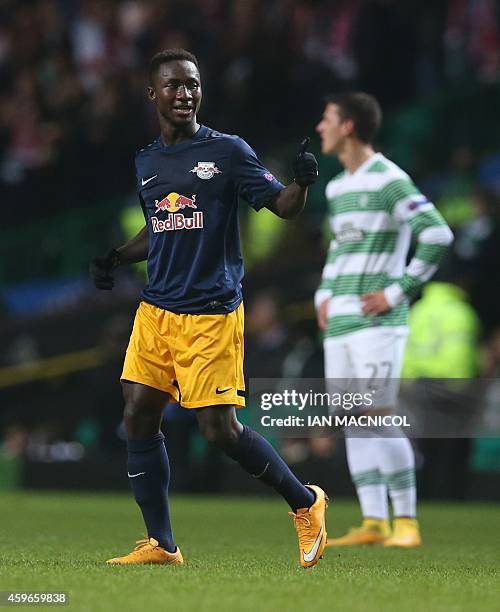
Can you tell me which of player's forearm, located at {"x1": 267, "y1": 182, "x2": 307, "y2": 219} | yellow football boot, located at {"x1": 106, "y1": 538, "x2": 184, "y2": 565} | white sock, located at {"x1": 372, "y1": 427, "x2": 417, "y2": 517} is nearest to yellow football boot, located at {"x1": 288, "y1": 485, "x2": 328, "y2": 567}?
yellow football boot, located at {"x1": 106, "y1": 538, "x2": 184, "y2": 565}

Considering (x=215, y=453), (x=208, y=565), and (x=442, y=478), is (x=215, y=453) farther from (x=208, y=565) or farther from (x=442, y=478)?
(x=208, y=565)

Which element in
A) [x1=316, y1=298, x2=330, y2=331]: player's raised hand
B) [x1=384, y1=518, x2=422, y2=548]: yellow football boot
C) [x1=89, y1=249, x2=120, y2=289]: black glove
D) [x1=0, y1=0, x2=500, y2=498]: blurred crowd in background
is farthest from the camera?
[x1=0, y1=0, x2=500, y2=498]: blurred crowd in background

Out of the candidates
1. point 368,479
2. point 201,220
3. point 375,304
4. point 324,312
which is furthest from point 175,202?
point 368,479

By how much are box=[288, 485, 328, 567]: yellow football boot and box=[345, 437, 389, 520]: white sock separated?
172 cm

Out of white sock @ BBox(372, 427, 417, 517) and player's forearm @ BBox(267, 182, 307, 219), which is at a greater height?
player's forearm @ BBox(267, 182, 307, 219)

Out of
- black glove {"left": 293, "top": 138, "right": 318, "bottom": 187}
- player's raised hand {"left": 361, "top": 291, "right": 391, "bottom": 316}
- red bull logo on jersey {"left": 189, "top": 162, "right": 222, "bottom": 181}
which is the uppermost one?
black glove {"left": 293, "top": 138, "right": 318, "bottom": 187}

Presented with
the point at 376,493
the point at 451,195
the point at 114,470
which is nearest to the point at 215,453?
the point at 114,470

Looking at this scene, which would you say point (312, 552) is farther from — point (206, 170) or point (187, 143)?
point (187, 143)

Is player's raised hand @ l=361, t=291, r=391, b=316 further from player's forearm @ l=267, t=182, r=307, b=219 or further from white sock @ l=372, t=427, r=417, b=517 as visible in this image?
player's forearm @ l=267, t=182, r=307, b=219

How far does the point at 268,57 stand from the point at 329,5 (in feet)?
3.07

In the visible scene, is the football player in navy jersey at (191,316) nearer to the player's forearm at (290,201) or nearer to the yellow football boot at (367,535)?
the player's forearm at (290,201)

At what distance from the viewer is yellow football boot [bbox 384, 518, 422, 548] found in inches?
277

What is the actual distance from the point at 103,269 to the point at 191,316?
567 mm

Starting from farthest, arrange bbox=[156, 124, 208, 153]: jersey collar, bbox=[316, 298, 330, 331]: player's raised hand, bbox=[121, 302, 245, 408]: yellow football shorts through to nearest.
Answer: bbox=[316, 298, 330, 331]: player's raised hand → bbox=[156, 124, 208, 153]: jersey collar → bbox=[121, 302, 245, 408]: yellow football shorts
